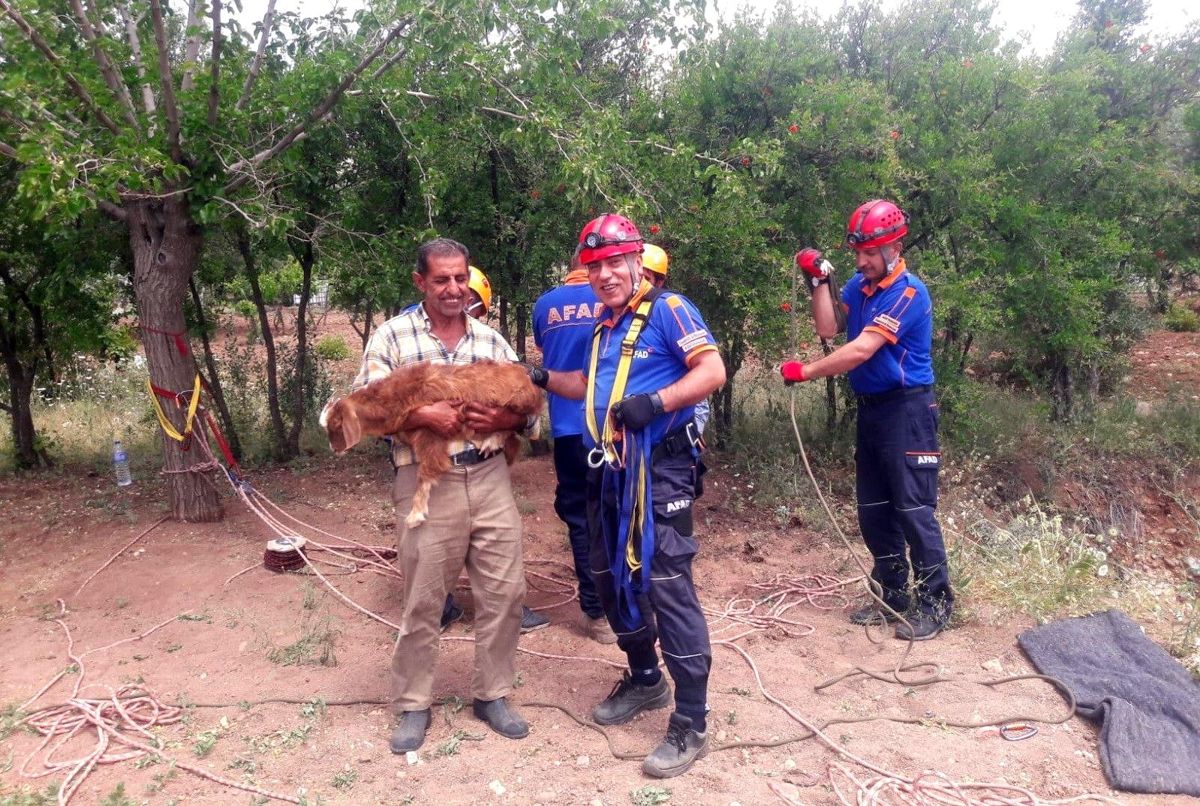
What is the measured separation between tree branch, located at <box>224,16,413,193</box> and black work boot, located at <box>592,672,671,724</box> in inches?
149

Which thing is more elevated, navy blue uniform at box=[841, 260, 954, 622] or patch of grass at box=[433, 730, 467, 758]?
navy blue uniform at box=[841, 260, 954, 622]

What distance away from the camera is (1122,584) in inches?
212

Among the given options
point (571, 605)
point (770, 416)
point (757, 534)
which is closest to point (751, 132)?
point (770, 416)

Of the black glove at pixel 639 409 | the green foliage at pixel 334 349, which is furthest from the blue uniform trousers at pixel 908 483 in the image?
the green foliage at pixel 334 349

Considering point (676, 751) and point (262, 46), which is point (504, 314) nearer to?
point (262, 46)

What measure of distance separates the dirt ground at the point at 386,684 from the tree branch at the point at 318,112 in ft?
8.06

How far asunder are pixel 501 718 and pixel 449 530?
0.87 m

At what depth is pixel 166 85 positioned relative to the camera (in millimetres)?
4801

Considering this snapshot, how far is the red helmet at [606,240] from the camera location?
3.33 meters

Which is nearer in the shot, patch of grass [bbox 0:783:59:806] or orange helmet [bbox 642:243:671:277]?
patch of grass [bbox 0:783:59:806]

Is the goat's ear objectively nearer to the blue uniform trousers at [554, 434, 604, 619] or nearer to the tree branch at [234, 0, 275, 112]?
the blue uniform trousers at [554, 434, 604, 619]

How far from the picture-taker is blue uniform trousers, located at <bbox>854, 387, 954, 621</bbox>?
453cm

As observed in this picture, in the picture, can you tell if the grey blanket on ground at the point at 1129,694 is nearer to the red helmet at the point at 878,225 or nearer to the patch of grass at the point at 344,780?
the red helmet at the point at 878,225

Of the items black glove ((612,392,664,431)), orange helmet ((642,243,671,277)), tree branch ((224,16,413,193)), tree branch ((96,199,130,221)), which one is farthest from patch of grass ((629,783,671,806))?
tree branch ((96,199,130,221))
